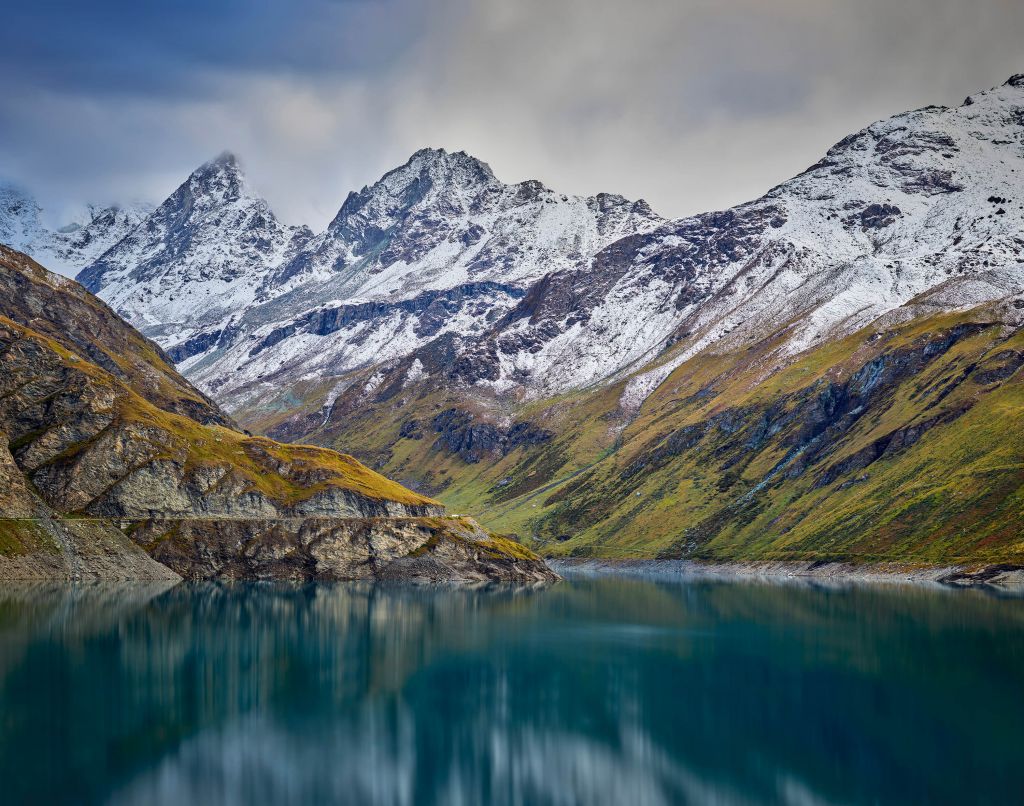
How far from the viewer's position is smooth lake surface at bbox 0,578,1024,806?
188ft

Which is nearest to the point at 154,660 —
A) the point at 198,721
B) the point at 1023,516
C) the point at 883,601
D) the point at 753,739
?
the point at 198,721

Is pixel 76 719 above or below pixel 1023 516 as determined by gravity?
below

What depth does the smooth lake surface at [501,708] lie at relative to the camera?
5725 cm

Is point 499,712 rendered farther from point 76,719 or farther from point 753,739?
point 76,719

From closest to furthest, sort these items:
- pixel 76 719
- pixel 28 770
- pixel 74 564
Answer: pixel 28 770
pixel 76 719
pixel 74 564

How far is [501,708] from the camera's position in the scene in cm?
8075

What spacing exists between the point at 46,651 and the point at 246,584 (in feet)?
340

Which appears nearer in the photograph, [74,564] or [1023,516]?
[74,564]

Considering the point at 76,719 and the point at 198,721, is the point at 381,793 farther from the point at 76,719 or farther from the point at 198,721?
the point at 76,719

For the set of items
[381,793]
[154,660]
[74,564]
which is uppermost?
[74,564]

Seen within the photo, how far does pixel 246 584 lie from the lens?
194 m

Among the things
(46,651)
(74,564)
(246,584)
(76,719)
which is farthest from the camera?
(246,584)

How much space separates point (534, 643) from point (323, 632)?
95.3 feet

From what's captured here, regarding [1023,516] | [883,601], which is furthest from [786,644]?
[1023,516]
